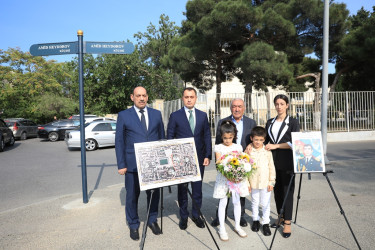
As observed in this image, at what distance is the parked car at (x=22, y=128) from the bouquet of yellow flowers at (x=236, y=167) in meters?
20.6

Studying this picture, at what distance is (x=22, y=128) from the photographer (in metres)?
20.7

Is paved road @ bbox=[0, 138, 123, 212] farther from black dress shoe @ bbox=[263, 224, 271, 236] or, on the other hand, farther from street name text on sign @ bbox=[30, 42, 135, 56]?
black dress shoe @ bbox=[263, 224, 271, 236]

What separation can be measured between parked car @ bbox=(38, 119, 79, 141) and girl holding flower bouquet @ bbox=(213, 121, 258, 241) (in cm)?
1768

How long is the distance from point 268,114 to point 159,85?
16.8m

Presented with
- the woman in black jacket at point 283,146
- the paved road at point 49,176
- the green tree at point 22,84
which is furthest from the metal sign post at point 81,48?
the green tree at point 22,84

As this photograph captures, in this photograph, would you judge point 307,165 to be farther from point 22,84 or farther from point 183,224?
point 22,84

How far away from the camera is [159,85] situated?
96.0 feet

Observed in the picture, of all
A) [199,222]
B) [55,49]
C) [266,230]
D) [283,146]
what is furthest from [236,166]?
[55,49]

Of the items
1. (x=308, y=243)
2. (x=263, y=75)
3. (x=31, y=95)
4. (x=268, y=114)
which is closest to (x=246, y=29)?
(x=263, y=75)

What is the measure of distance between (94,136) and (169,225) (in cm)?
1084

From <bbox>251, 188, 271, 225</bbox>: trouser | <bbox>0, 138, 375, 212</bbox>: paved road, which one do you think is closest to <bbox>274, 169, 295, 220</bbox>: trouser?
<bbox>251, 188, 271, 225</bbox>: trouser

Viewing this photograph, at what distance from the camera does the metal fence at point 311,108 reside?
566 inches

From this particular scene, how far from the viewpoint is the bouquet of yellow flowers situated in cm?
339

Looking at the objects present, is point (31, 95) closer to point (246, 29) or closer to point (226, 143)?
point (246, 29)
